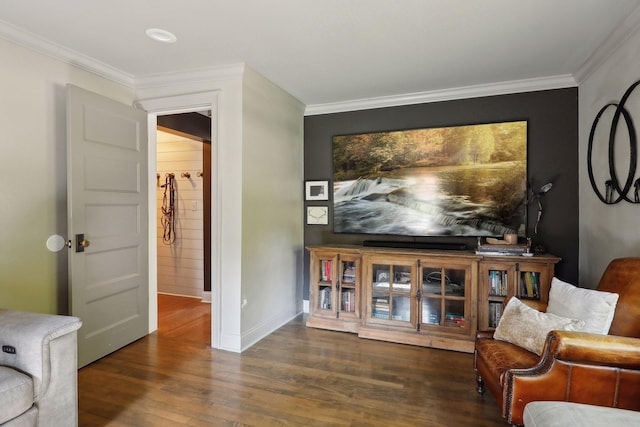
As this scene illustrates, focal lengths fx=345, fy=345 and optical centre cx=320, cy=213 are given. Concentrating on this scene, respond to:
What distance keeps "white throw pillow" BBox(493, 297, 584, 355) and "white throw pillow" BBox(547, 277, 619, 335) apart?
54 mm

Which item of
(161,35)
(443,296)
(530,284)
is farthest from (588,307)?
(161,35)

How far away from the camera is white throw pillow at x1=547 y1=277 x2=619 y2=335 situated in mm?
Answer: 1845

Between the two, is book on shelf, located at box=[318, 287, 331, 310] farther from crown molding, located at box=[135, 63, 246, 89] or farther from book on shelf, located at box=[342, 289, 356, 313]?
crown molding, located at box=[135, 63, 246, 89]

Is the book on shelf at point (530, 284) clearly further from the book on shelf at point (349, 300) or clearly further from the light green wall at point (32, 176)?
the light green wall at point (32, 176)

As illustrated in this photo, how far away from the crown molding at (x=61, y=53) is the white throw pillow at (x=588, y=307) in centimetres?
382

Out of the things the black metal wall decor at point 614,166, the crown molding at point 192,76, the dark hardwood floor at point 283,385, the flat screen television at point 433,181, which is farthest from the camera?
the flat screen television at point 433,181

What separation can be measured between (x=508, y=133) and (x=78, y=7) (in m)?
3.53

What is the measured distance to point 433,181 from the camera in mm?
3568

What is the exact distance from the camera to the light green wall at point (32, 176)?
7.66ft

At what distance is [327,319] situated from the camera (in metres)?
3.61

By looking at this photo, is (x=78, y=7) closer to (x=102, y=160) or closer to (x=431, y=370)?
(x=102, y=160)

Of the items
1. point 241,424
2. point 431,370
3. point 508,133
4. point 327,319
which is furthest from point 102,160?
point 508,133

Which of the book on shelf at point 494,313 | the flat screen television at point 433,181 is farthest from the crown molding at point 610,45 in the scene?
the book on shelf at point 494,313

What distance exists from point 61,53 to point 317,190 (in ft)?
8.55
